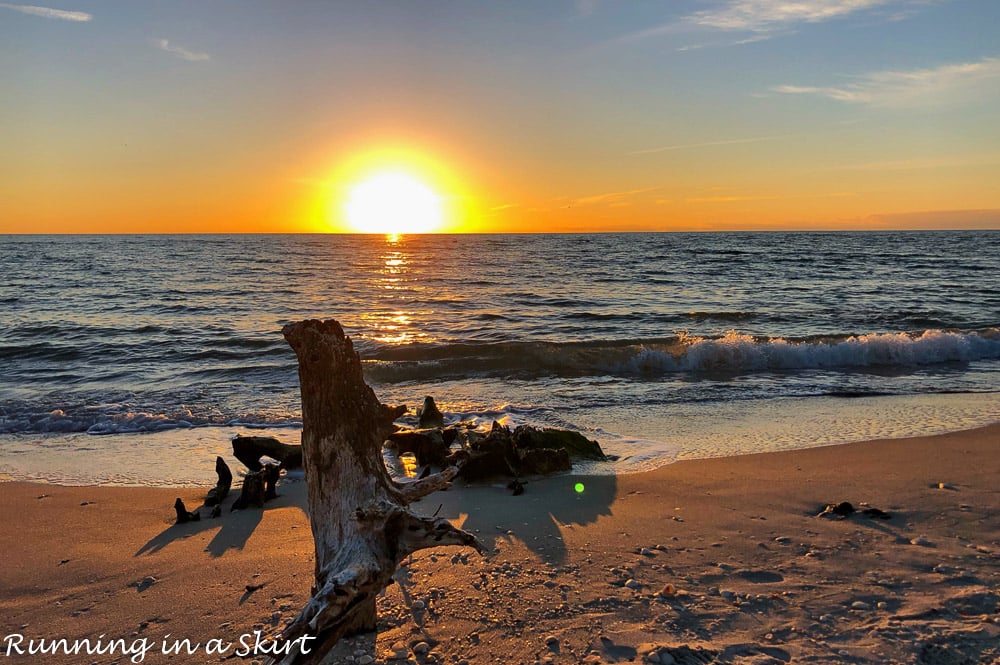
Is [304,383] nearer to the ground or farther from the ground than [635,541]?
farther from the ground

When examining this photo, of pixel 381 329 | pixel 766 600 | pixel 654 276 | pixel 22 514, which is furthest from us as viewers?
pixel 654 276

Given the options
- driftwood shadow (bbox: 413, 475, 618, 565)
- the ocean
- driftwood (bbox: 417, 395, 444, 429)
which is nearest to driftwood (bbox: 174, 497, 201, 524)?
the ocean

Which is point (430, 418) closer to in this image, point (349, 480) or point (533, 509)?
point (533, 509)

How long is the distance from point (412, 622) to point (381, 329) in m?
17.0

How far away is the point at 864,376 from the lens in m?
13.4

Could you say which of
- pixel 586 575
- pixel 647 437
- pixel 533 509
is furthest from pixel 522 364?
pixel 586 575

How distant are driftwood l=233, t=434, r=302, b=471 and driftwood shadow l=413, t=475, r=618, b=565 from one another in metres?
1.89

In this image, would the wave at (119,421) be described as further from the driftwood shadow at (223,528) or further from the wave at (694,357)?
the wave at (694,357)

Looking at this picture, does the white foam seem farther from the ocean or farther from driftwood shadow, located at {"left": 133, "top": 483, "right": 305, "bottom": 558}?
driftwood shadow, located at {"left": 133, "top": 483, "right": 305, "bottom": 558}

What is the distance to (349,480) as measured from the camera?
11.3 ft

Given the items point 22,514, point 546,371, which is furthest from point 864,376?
point 22,514

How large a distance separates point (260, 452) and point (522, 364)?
871 centimetres

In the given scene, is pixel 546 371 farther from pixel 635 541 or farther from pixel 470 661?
pixel 470 661

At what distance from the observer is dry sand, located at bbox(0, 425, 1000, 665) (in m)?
3.54
